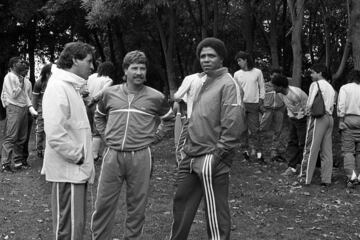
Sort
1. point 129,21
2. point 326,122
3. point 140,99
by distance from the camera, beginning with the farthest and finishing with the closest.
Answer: point 129,21
point 326,122
point 140,99

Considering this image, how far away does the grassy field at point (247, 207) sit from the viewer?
6.51 meters

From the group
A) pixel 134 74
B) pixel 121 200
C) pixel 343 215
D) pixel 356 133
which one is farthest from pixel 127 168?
pixel 356 133

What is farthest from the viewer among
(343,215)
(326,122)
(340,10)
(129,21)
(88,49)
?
(129,21)

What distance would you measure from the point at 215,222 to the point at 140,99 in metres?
1.48

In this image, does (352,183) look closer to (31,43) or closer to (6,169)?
(6,169)

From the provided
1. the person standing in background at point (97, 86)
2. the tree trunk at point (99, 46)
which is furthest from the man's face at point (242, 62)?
the tree trunk at point (99, 46)

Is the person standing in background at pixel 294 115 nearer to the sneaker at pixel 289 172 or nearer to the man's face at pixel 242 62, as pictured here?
the sneaker at pixel 289 172

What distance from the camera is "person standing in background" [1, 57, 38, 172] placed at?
9711mm

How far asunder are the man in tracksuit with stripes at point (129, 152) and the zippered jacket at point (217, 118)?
48 cm

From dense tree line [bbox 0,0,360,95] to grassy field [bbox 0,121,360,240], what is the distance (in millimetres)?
6750

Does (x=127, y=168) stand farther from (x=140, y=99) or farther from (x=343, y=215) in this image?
(x=343, y=215)

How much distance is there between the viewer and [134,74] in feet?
17.5

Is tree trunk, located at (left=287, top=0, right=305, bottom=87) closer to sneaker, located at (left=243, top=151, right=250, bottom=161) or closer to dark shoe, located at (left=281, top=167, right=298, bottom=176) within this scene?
sneaker, located at (left=243, top=151, right=250, bottom=161)

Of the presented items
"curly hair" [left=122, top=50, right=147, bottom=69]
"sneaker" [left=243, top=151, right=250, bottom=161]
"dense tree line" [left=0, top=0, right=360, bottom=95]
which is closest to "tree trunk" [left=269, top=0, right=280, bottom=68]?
"dense tree line" [left=0, top=0, right=360, bottom=95]
